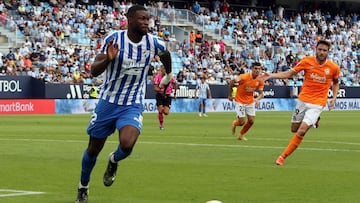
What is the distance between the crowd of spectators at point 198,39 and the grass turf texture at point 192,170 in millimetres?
23467

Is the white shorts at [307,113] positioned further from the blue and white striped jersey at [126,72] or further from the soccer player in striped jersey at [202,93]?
the soccer player in striped jersey at [202,93]

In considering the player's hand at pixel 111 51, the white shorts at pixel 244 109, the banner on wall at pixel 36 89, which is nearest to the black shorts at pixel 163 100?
the white shorts at pixel 244 109

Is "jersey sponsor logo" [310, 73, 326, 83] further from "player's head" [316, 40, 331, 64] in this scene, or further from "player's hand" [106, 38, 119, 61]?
"player's hand" [106, 38, 119, 61]

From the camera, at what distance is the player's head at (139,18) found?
10.7m

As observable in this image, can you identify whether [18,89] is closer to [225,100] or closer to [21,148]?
[225,100]

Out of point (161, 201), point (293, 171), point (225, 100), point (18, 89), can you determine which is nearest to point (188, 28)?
point (225, 100)

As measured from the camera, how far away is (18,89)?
46.0m

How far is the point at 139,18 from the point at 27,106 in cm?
3580

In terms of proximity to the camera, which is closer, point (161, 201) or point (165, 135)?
point (161, 201)

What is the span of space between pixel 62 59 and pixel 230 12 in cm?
2271

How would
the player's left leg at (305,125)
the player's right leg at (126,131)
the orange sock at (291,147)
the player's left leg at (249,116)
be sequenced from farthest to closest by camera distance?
the player's left leg at (249,116)
the player's left leg at (305,125)
the orange sock at (291,147)
the player's right leg at (126,131)

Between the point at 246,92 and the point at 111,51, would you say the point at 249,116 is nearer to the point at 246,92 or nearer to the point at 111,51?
the point at 246,92

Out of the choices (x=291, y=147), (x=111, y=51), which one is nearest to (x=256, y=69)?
(x=291, y=147)

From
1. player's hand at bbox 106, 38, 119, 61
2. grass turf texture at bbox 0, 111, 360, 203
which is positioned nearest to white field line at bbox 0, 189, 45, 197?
grass turf texture at bbox 0, 111, 360, 203
